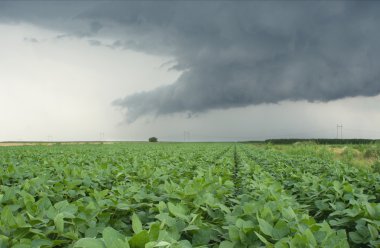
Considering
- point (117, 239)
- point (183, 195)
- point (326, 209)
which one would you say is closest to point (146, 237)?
point (117, 239)

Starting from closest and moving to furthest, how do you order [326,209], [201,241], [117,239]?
1. [117,239]
2. [201,241]
3. [326,209]

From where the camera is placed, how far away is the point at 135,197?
343 centimetres

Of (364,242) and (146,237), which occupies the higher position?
(146,237)

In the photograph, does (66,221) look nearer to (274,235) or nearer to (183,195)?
(183,195)

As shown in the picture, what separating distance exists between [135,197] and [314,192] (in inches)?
85.0

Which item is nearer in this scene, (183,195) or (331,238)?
(331,238)

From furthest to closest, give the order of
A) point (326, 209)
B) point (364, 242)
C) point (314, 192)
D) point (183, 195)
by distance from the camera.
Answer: point (314, 192) → point (326, 209) → point (183, 195) → point (364, 242)

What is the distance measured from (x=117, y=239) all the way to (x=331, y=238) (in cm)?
126

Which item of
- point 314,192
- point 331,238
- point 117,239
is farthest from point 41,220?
point 314,192

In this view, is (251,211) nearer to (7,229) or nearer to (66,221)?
(66,221)

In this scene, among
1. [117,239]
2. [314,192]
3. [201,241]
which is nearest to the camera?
[117,239]

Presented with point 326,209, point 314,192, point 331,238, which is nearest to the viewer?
point 331,238

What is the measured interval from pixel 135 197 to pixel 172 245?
1584 mm

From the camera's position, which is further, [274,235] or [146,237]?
[274,235]
